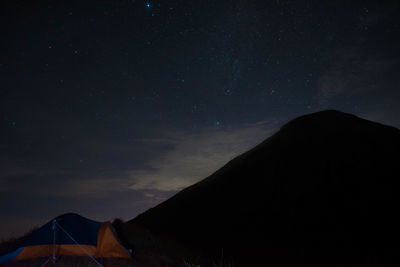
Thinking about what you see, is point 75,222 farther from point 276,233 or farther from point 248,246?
point 276,233

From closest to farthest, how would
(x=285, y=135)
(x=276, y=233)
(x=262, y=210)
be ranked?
(x=276, y=233)
(x=262, y=210)
(x=285, y=135)

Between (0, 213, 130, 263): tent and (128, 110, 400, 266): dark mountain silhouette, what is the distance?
15427mm

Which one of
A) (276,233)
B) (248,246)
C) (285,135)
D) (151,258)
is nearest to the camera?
(151,258)

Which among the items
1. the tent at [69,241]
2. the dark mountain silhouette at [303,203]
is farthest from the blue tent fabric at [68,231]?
the dark mountain silhouette at [303,203]

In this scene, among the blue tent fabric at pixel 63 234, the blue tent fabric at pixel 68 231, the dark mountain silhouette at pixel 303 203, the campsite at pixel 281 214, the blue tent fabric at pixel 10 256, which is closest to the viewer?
the blue tent fabric at pixel 10 256

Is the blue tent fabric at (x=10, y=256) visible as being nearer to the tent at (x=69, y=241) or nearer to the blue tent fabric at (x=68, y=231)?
the tent at (x=69, y=241)

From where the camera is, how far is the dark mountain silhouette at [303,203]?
92.7ft

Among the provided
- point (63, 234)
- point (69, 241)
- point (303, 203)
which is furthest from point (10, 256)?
point (303, 203)

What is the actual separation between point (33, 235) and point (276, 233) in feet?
91.2

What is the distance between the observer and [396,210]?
33.9m

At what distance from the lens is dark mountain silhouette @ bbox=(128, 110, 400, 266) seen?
28.2 meters

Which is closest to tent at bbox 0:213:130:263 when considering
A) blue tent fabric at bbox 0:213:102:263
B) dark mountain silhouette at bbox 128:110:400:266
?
blue tent fabric at bbox 0:213:102:263

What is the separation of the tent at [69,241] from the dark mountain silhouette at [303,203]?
15.4 m

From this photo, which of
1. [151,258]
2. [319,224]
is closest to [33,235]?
[151,258]
